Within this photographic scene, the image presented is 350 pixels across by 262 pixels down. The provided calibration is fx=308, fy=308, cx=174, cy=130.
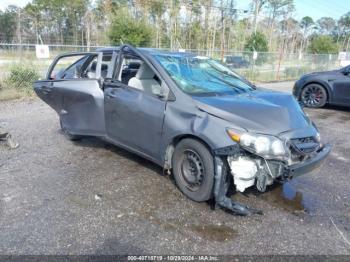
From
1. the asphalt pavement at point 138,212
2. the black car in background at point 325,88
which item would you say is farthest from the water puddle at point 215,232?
the black car in background at point 325,88

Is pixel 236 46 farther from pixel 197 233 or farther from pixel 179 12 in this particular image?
pixel 197 233

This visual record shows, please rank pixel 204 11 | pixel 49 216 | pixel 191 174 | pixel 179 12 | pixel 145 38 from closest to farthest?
pixel 49 216 → pixel 191 174 → pixel 145 38 → pixel 179 12 → pixel 204 11

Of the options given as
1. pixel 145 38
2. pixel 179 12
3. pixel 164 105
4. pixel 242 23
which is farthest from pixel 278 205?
pixel 242 23

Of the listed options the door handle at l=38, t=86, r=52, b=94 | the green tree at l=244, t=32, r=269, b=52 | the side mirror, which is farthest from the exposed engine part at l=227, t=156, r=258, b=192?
the green tree at l=244, t=32, r=269, b=52

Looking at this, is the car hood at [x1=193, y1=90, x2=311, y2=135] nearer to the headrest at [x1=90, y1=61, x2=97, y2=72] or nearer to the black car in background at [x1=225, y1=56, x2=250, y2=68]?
the headrest at [x1=90, y1=61, x2=97, y2=72]

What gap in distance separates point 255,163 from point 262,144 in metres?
0.21

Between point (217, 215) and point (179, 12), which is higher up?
point (179, 12)

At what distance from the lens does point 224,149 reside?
118 inches

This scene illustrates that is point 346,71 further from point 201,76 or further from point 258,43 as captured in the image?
point 258,43

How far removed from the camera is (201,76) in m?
4.06

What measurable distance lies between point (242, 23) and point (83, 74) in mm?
32294

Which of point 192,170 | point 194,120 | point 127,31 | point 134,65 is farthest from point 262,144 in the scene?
point 127,31

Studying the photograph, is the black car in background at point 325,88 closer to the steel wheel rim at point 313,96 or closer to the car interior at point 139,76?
the steel wheel rim at point 313,96

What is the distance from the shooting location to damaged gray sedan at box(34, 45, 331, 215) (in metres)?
3.04
